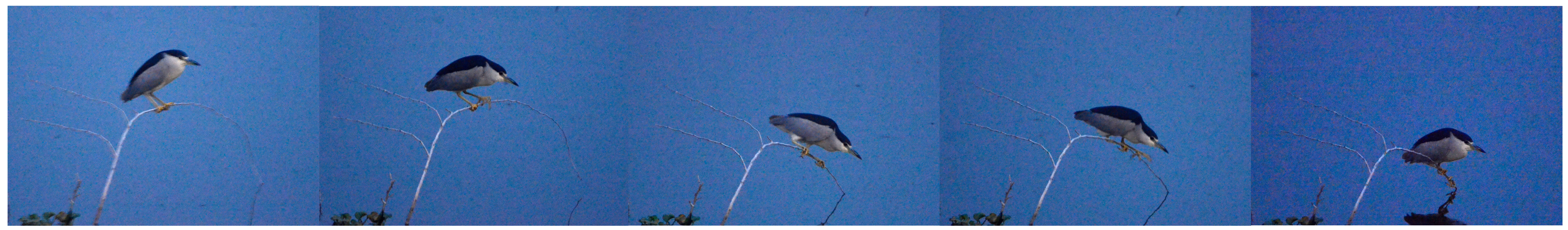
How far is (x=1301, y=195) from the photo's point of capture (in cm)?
218

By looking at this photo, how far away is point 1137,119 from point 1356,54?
23.3 inches

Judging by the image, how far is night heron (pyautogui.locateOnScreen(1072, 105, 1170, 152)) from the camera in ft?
6.84

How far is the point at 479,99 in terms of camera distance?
2049 mm

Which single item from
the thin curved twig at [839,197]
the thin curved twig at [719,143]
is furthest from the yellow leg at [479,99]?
the thin curved twig at [839,197]

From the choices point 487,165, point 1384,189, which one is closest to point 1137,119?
point 1384,189

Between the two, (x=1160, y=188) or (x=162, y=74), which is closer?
(x=162, y=74)

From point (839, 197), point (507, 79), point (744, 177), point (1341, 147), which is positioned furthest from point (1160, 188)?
point (507, 79)

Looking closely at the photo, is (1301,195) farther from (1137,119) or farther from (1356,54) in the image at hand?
(1137,119)

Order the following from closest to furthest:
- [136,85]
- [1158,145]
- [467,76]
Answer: [136,85], [467,76], [1158,145]

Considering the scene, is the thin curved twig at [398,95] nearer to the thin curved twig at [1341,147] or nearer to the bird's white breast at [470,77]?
the bird's white breast at [470,77]

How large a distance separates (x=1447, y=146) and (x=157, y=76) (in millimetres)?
3070

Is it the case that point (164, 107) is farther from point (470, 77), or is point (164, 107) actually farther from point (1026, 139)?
point (1026, 139)

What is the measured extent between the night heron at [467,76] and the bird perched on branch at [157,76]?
0.51 m

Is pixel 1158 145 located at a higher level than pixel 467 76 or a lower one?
lower
